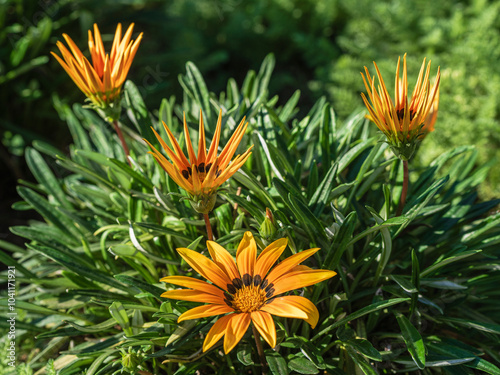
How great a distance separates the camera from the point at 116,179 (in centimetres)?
168

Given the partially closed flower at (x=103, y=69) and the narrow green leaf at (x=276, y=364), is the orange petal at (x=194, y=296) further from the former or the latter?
the partially closed flower at (x=103, y=69)

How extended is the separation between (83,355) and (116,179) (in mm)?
602

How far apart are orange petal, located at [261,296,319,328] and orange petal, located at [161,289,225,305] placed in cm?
10

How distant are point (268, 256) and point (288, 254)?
0.27 metres

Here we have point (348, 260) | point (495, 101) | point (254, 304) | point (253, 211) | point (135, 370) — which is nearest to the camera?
point (254, 304)

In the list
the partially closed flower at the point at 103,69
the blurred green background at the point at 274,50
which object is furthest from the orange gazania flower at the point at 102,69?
the blurred green background at the point at 274,50

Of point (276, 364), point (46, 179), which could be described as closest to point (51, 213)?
point (46, 179)

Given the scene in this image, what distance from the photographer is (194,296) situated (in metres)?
0.98

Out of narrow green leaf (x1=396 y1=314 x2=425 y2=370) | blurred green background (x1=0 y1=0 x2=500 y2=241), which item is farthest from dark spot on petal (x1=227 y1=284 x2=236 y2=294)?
blurred green background (x1=0 y1=0 x2=500 y2=241)

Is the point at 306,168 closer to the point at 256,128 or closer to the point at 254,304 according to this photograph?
the point at 256,128

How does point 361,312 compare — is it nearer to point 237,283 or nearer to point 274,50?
point 237,283

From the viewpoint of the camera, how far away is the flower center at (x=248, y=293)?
106cm

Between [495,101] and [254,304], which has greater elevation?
[495,101]

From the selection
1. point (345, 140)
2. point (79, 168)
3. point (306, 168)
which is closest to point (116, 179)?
point (79, 168)
